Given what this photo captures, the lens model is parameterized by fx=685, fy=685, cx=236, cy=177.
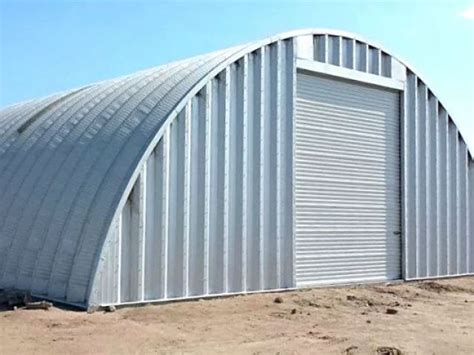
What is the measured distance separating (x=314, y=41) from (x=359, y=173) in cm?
328

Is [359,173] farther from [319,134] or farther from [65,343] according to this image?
[65,343]

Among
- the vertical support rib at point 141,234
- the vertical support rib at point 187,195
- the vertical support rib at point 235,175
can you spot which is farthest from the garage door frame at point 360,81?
the vertical support rib at point 141,234

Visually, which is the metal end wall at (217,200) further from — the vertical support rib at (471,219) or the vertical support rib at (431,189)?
the vertical support rib at (471,219)

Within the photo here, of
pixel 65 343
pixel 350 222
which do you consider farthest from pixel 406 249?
pixel 65 343

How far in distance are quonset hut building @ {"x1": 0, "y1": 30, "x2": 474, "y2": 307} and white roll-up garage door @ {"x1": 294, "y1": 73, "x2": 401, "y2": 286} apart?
0.04 m

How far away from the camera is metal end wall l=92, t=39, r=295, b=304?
37.0ft

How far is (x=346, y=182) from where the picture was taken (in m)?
15.7

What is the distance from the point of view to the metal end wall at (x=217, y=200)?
37.0 feet

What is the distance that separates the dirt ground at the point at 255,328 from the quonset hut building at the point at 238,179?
0.76 m

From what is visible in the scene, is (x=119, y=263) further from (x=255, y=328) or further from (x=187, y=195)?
(x=255, y=328)

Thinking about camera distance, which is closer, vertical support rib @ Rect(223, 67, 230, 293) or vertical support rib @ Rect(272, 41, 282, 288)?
vertical support rib @ Rect(223, 67, 230, 293)

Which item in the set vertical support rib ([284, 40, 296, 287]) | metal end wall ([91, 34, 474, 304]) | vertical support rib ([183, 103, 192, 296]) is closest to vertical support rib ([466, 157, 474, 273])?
metal end wall ([91, 34, 474, 304])

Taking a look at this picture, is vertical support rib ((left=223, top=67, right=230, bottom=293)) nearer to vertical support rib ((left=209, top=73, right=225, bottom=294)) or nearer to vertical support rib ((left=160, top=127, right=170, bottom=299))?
vertical support rib ((left=209, top=73, right=225, bottom=294))

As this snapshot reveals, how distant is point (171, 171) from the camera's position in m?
11.9
